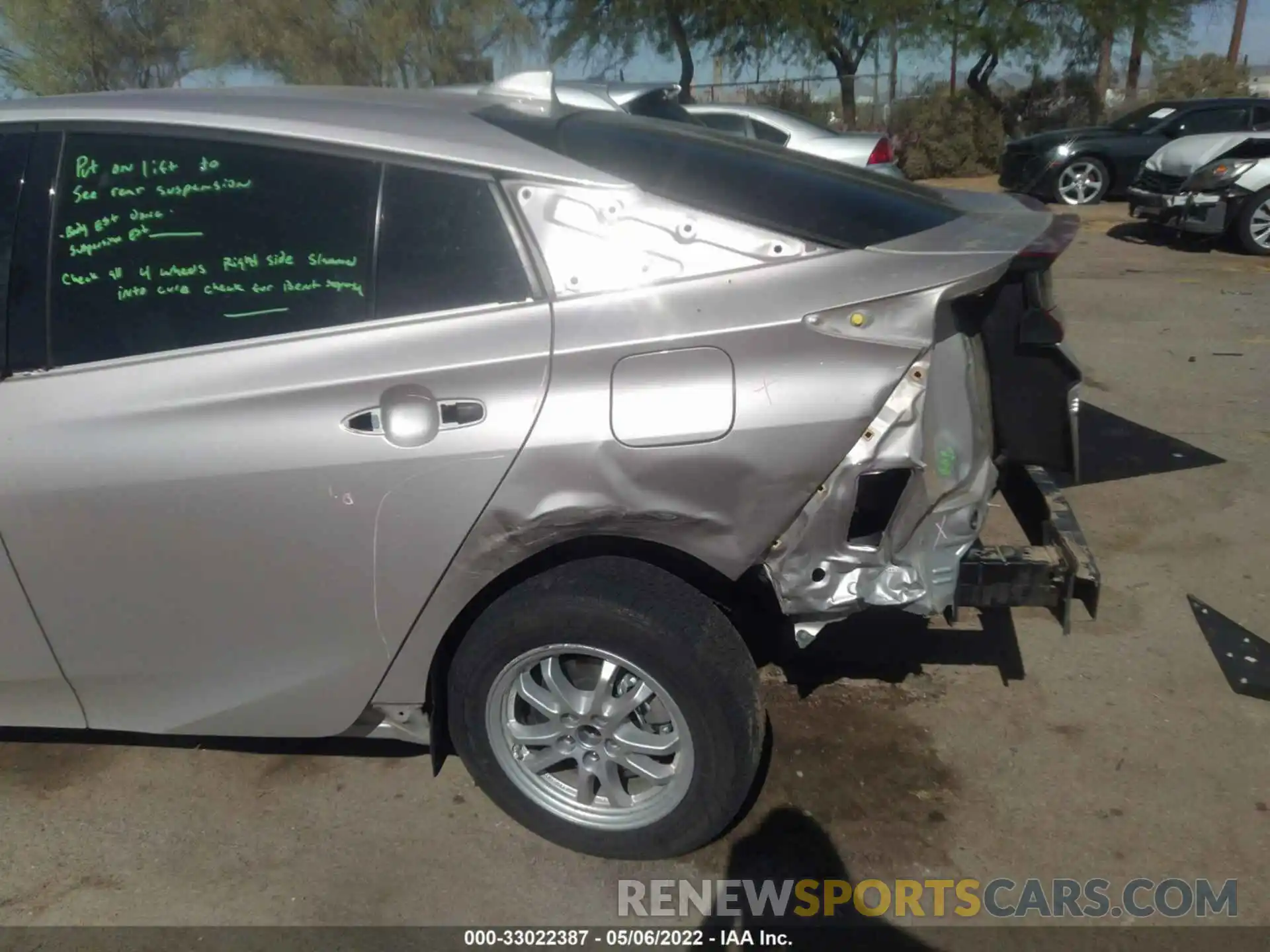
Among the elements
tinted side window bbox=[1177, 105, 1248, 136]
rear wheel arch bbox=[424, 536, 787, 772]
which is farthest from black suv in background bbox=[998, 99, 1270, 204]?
rear wheel arch bbox=[424, 536, 787, 772]

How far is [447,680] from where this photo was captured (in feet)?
9.04

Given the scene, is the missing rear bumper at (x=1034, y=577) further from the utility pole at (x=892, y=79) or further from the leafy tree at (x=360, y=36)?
the leafy tree at (x=360, y=36)

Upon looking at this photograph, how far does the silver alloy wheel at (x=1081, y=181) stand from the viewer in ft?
50.2

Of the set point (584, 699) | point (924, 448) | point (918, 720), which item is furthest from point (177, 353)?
point (918, 720)

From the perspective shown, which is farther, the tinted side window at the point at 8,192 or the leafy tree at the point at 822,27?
the leafy tree at the point at 822,27

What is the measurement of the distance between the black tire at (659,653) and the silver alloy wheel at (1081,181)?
14804mm

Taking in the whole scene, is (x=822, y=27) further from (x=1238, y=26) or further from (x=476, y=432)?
(x=476, y=432)

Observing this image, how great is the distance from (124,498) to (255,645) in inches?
18.9

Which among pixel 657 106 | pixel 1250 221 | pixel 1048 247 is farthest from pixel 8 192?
pixel 1250 221

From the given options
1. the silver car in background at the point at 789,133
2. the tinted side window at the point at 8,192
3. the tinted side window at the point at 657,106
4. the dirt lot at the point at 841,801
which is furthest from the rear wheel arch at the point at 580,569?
the silver car in background at the point at 789,133

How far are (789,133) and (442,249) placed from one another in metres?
8.50

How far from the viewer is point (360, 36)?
23.1 metres

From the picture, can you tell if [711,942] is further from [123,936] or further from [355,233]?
[355,233]

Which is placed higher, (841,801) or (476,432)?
(476,432)
